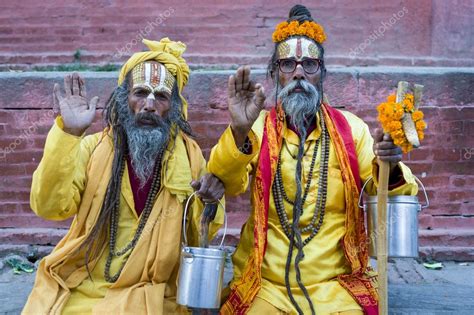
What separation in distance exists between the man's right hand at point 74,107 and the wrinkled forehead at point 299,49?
1.24m

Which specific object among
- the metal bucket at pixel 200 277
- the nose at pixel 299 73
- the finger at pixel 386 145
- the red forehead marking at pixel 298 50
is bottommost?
the metal bucket at pixel 200 277

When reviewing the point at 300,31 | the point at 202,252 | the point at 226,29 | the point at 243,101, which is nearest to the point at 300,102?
the point at 300,31

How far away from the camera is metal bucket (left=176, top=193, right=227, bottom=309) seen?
3.48 meters

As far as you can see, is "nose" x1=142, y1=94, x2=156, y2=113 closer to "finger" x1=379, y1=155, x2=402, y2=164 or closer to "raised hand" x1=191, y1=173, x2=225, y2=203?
"raised hand" x1=191, y1=173, x2=225, y2=203

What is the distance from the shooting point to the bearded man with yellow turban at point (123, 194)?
3.58 meters

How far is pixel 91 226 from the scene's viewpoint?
3789mm

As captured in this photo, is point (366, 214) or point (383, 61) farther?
point (383, 61)

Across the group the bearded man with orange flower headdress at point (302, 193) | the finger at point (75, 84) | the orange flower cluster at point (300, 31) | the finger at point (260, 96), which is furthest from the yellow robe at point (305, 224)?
the finger at point (75, 84)

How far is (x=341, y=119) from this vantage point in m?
4.12

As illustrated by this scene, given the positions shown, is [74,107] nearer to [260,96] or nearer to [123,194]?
[123,194]

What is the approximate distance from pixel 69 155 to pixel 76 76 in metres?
0.44

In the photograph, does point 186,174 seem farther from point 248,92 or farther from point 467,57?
point 467,57

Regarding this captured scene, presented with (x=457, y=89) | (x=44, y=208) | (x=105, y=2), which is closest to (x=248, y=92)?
(x=44, y=208)

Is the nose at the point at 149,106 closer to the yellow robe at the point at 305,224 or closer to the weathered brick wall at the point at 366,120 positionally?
the yellow robe at the point at 305,224
